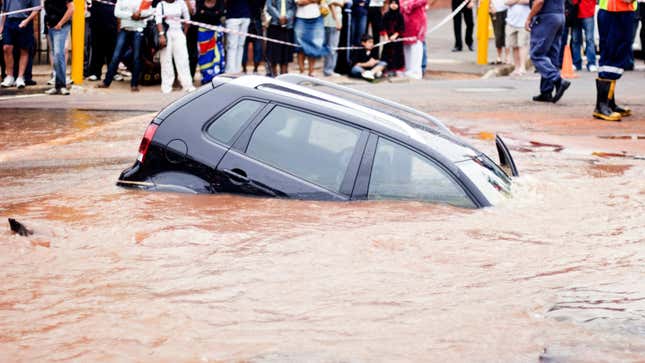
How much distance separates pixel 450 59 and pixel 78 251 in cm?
1910

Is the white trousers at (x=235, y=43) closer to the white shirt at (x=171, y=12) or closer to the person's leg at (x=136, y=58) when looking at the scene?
the white shirt at (x=171, y=12)

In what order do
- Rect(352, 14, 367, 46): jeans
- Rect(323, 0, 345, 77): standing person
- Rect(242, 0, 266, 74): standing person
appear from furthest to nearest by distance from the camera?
Rect(352, 14, 367, 46): jeans
Rect(323, 0, 345, 77): standing person
Rect(242, 0, 266, 74): standing person

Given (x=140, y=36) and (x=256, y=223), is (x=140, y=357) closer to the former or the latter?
(x=256, y=223)

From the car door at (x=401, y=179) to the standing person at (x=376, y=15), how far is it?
14588 mm

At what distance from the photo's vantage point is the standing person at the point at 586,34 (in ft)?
74.5

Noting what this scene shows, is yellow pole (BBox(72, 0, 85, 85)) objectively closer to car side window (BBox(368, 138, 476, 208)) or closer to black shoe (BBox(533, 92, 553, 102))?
black shoe (BBox(533, 92, 553, 102))

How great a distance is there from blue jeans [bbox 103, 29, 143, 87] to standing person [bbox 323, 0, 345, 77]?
3613mm

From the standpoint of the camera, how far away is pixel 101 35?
20.2 meters

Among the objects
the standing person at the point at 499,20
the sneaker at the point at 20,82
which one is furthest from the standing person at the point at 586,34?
the sneaker at the point at 20,82

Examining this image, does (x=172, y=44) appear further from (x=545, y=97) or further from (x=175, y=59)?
(x=545, y=97)

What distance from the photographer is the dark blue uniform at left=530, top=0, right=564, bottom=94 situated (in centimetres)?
1739

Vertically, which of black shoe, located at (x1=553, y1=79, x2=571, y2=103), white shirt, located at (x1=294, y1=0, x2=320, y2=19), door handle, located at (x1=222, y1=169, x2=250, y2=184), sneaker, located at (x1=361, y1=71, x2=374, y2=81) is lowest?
sneaker, located at (x1=361, y1=71, x2=374, y2=81)

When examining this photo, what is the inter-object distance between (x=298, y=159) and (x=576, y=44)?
1596 centimetres

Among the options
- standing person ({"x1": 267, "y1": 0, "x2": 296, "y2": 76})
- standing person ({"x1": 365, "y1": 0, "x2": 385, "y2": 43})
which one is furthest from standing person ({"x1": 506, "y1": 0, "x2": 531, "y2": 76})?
standing person ({"x1": 267, "y1": 0, "x2": 296, "y2": 76})
